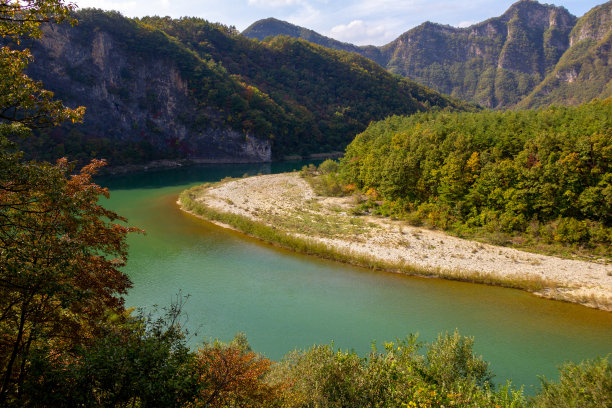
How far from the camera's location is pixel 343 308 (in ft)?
72.0

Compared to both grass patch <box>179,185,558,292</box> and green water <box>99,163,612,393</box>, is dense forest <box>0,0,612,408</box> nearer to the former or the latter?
green water <box>99,163,612,393</box>

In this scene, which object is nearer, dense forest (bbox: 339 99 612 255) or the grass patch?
the grass patch

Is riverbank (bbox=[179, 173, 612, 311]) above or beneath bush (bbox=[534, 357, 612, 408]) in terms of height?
beneath

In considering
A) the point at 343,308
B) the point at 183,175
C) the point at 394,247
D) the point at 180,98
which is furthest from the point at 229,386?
the point at 180,98

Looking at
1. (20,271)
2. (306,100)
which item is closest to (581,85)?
(306,100)

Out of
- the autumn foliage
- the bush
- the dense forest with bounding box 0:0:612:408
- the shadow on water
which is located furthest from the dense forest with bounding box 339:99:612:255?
the shadow on water

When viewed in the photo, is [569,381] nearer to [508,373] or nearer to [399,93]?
[508,373]

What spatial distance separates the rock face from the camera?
8744cm

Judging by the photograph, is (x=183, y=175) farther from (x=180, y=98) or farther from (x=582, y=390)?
(x=582, y=390)

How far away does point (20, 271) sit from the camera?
5910mm

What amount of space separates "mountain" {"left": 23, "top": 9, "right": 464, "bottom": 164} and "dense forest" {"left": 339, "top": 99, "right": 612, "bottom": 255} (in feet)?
234

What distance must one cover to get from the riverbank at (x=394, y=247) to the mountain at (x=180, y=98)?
183 feet

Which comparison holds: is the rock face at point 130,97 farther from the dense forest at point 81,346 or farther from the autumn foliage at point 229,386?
the autumn foliage at point 229,386

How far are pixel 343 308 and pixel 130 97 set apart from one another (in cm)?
9919
